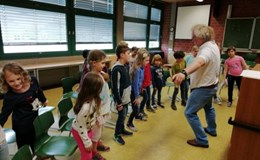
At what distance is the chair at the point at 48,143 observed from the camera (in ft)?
5.08

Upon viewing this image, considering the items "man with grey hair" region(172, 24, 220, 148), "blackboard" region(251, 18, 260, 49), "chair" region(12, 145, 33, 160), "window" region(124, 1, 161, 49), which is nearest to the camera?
"chair" region(12, 145, 33, 160)

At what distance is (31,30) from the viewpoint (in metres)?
4.41

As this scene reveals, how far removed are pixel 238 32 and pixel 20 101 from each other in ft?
24.1

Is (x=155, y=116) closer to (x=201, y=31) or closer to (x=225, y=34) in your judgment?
(x=201, y=31)

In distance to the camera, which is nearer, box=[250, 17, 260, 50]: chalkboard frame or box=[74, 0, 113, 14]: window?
box=[74, 0, 113, 14]: window

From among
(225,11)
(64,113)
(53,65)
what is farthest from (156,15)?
(64,113)

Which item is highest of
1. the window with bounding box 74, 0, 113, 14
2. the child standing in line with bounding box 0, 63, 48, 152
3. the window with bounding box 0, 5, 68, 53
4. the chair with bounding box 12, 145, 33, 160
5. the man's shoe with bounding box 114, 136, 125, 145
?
the window with bounding box 74, 0, 113, 14

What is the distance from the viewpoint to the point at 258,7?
6410mm

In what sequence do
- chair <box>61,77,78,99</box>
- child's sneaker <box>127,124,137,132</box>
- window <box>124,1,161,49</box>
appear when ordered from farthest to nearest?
window <box>124,1,161,49</box> → chair <box>61,77,78,99</box> → child's sneaker <box>127,124,137,132</box>

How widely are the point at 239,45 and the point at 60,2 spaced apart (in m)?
6.19

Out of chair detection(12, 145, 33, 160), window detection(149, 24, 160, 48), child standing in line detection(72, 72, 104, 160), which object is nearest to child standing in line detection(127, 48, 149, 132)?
child standing in line detection(72, 72, 104, 160)

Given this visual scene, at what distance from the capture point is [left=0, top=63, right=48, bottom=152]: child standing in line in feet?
4.94

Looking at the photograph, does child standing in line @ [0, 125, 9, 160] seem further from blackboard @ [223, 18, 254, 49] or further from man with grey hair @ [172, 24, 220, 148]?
blackboard @ [223, 18, 254, 49]

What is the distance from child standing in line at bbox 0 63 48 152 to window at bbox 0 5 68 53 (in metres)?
3.11
